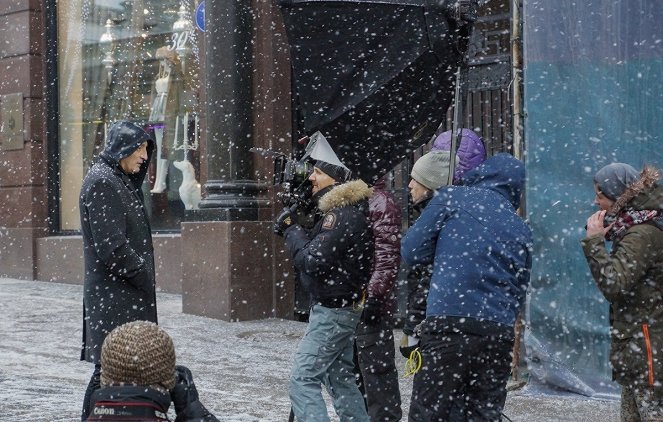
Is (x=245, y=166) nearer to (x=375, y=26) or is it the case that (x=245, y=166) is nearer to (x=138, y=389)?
(x=375, y=26)

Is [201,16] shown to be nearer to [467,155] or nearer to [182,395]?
[467,155]

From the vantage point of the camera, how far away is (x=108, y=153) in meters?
5.23

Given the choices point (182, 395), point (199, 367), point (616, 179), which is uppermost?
point (616, 179)

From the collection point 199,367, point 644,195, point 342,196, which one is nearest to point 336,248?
point 342,196

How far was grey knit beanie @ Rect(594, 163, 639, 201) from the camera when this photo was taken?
5.06 m

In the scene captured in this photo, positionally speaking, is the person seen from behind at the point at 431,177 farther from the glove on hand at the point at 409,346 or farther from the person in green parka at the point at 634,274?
the person in green parka at the point at 634,274

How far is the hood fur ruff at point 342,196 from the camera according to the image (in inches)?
215

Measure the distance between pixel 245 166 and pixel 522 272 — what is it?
6.60m

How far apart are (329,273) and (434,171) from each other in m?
0.82

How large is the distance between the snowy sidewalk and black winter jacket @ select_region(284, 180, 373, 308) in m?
1.30

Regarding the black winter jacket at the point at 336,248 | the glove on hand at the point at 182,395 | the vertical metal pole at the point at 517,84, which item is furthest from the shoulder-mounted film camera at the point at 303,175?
the vertical metal pole at the point at 517,84

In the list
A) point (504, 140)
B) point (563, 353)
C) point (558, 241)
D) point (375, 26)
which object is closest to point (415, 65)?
point (375, 26)

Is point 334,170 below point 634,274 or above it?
above

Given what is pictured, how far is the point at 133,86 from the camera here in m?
14.3
